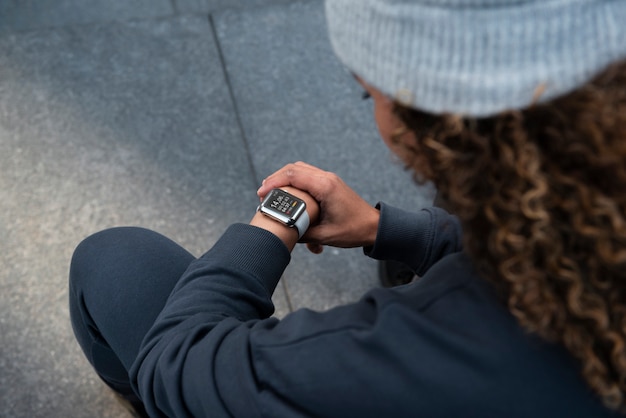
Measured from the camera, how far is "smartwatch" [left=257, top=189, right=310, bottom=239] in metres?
1.34

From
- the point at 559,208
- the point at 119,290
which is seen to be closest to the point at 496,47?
the point at 559,208

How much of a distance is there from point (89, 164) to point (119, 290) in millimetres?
953

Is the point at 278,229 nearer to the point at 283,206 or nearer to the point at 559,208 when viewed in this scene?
the point at 283,206

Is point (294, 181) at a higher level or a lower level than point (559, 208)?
lower

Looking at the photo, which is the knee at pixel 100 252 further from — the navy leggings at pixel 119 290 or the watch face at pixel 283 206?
the watch face at pixel 283 206

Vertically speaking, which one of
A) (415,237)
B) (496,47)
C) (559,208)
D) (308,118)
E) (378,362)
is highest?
(496,47)

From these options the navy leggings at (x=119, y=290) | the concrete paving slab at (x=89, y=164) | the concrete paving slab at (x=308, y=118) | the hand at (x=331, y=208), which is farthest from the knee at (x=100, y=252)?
the concrete paving slab at (x=308, y=118)

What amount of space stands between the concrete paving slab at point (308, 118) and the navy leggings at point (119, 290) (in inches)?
25.2

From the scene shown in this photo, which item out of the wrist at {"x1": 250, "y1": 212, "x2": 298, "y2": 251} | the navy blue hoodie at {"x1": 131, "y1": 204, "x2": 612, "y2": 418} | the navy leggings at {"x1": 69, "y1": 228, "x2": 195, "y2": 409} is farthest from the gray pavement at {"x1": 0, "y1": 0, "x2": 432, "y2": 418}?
the navy blue hoodie at {"x1": 131, "y1": 204, "x2": 612, "y2": 418}

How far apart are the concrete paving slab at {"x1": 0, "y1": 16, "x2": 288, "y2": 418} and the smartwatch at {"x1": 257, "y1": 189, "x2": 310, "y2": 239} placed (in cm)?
72

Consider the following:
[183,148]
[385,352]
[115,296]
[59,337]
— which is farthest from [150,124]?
[385,352]

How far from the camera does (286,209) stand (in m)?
1.35

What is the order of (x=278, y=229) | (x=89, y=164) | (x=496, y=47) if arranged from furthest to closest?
(x=89, y=164), (x=278, y=229), (x=496, y=47)

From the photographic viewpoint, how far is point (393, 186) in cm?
231
